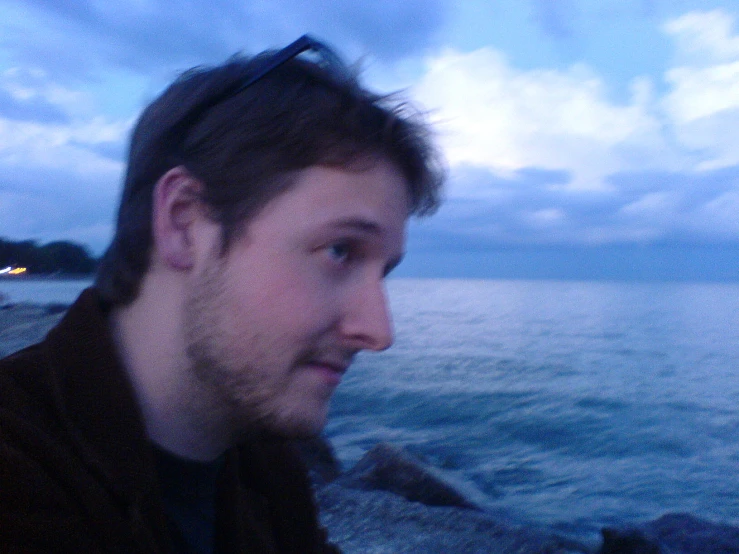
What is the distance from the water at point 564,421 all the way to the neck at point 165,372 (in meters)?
5.37

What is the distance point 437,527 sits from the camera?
18.3 ft

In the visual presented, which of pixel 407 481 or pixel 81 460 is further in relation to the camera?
pixel 407 481

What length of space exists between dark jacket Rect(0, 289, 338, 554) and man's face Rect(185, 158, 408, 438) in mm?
235

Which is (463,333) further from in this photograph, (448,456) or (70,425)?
(70,425)

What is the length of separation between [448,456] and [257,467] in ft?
31.1

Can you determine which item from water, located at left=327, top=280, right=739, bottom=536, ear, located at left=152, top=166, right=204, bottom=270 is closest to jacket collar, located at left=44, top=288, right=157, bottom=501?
ear, located at left=152, top=166, right=204, bottom=270

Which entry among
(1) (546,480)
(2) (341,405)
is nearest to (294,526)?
(1) (546,480)

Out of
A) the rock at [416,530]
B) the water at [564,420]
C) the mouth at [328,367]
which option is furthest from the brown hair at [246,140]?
the rock at [416,530]

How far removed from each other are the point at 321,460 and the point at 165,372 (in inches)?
282

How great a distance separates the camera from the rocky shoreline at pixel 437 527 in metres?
5.26

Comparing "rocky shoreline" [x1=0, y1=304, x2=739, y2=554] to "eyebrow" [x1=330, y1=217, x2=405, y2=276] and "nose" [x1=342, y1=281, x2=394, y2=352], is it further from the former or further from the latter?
"eyebrow" [x1=330, y1=217, x2=405, y2=276]

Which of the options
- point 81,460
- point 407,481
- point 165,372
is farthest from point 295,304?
point 407,481

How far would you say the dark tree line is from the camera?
4250mm

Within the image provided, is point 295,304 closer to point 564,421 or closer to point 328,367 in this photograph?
point 328,367
